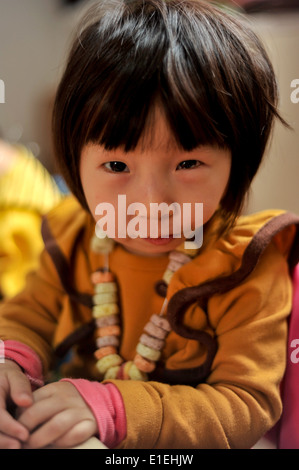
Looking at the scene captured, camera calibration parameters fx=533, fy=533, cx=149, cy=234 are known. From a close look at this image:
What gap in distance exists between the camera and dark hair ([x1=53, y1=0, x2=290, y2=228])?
405 millimetres

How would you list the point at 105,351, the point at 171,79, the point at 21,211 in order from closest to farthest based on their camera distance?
the point at 171,79 → the point at 105,351 → the point at 21,211

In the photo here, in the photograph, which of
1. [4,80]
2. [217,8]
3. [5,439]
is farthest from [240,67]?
[5,439]

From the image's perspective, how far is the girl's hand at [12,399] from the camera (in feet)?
1.35

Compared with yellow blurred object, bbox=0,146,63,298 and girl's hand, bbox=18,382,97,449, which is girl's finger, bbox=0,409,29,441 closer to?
girl's hand, bbox=18,382,97,449

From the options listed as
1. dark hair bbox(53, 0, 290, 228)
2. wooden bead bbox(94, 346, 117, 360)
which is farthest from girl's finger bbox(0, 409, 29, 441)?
dark hair bbox(53, 0, 290, 228)

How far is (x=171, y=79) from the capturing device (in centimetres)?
40

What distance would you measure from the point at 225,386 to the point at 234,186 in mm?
179

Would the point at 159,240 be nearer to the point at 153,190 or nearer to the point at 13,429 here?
the point at 153,190

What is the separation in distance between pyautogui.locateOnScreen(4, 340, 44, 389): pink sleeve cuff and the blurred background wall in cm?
21

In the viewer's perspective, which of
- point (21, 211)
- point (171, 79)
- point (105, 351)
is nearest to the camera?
point (171, 79)

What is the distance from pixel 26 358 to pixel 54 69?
0.28 metres

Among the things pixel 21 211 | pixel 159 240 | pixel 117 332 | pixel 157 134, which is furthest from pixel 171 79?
pixel 21 211

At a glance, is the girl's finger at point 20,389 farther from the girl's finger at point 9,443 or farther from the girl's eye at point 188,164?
the girl's eye at point 188,164

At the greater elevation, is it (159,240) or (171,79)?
(171,79)
